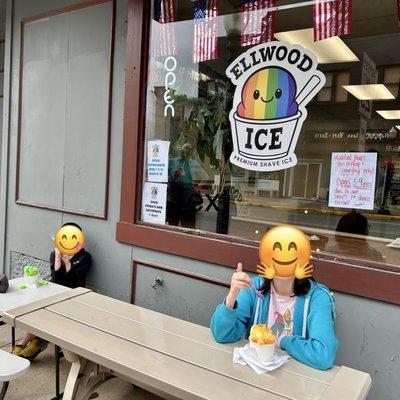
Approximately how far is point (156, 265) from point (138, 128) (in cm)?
112

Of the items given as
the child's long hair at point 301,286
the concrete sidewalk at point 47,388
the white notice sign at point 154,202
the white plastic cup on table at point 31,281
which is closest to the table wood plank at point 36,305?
the white plastic cup on table at point 31,281

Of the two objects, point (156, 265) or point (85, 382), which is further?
point (156, 265)

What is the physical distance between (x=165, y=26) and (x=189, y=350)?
256cm

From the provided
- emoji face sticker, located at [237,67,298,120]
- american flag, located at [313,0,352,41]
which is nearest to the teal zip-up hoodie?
emoji face sticker, located at [237,67,298,120]

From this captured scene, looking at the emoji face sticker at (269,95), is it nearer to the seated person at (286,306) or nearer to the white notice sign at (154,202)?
the white notice sign at (154,202)

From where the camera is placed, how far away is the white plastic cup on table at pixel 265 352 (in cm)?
172

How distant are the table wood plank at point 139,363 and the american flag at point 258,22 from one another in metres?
2.29

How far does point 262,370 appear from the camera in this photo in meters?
1.72

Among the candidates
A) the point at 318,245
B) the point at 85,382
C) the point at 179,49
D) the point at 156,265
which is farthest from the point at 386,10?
the point at 85,382

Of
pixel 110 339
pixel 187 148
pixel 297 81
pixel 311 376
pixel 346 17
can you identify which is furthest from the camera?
pixel 187 148

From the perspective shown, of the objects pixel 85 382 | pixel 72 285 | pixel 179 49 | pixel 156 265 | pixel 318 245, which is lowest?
pixel 85 382

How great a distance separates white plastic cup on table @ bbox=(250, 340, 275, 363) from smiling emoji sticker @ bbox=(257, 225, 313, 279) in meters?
0.33

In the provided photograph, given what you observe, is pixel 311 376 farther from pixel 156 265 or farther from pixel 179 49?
pixel 179 49

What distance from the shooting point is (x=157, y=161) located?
10.9 feet
